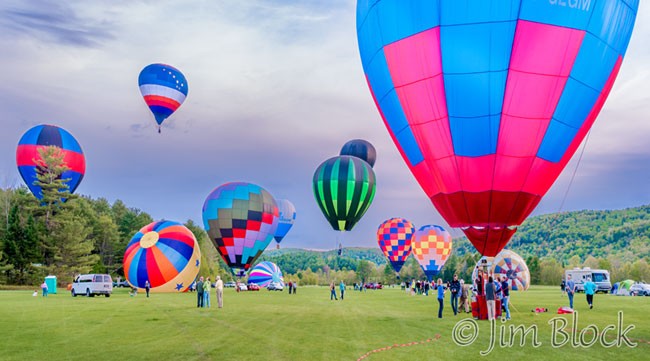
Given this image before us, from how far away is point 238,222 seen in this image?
41594 mm

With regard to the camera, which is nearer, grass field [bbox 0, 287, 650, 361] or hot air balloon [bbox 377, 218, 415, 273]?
grass field [bbox 0, 287, 650, 361]

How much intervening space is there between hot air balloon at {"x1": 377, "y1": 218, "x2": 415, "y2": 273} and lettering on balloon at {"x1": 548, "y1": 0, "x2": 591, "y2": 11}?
154 feet

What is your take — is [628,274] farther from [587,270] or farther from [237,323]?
[237,323]

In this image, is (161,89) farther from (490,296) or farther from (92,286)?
(490,296)

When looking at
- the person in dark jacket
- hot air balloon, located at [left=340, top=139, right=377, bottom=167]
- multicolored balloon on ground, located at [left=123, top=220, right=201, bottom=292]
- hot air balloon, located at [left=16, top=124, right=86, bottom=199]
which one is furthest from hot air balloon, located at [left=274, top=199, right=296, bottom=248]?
the person in dark jacket

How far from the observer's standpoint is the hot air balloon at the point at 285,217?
71.6 m

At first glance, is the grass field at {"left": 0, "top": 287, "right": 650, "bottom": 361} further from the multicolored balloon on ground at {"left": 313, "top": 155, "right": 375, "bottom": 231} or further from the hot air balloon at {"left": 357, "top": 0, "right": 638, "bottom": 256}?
the multicolored balloon on ground at {"left": 313, "top": 155, "right": 375, "bottom": 231}

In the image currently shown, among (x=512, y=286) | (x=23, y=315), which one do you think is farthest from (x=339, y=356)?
(x=512, y=286)

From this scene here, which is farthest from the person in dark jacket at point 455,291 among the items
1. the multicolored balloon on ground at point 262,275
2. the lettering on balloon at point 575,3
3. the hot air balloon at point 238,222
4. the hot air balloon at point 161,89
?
the multicolored balloon on ground at point 262,275

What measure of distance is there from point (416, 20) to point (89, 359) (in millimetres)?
11098

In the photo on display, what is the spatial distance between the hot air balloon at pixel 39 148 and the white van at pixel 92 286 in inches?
945

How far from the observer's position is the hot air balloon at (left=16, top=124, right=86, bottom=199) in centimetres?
5172

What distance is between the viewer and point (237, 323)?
15.9 meters

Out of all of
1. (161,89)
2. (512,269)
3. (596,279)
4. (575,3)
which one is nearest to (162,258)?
Answer: (161,89)
